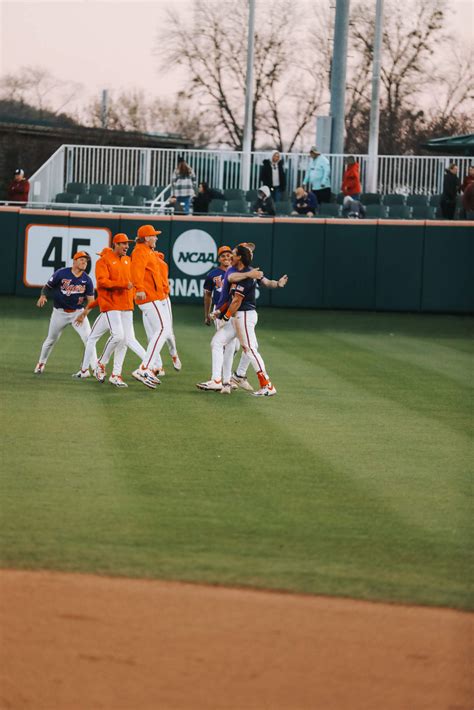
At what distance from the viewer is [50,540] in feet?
24.6

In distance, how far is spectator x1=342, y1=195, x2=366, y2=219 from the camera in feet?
88.8

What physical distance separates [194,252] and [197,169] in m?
6.61

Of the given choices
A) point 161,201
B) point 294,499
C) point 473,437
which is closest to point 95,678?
point 294,499

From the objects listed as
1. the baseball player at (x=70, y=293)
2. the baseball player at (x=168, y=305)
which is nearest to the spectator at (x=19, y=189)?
the baseball player at (x=168, y=305)

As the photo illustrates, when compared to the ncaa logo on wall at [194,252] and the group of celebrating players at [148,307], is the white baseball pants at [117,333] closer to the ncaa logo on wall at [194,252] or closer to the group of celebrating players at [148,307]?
the group of celebrating players at [148,307]

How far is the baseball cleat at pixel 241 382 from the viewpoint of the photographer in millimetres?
14594

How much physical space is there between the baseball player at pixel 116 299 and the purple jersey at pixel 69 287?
1.62 ft

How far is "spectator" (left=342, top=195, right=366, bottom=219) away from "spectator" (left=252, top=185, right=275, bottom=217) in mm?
1844

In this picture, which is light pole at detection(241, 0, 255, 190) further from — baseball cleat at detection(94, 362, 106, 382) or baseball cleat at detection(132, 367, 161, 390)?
baseball cleat at detection(132, 367, 161, 390)

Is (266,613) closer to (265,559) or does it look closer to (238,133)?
(265,559)

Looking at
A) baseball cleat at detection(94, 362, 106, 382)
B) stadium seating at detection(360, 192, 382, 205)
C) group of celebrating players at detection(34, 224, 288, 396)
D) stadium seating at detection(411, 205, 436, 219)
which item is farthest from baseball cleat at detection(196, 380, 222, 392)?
stadium seating at detection(360, 192, 382, 205)

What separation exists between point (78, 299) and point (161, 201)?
51.6 feet

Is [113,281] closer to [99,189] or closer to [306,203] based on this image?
[306,203]

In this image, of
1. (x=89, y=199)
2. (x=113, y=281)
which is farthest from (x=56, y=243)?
(x=113, y=281)
